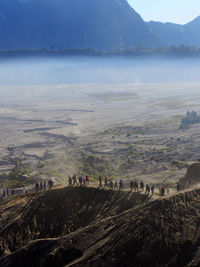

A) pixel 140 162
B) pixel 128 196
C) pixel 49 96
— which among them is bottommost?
pixel 140 162

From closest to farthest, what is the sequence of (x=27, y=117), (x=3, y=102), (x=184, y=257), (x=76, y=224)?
(x=184, y=257) < (x=76, y=224) < (x=27, y=117) < (x=3, y=102)

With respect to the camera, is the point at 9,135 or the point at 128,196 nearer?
the point at 128,196

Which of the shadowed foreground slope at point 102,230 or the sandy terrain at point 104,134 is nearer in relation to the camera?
the shadowed foreground slope at point 102,230

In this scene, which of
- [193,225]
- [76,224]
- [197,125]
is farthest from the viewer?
[197,125]

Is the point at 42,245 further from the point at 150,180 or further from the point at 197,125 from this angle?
the point at 197,125

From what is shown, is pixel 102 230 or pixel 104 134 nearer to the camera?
pixel 102 230

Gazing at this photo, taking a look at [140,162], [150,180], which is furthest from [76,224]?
[140,162]

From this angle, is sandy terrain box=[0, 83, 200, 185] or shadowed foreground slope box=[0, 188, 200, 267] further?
sandy terrain box=[0, 83, 200, 185]

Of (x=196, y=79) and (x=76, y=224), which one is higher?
(x=196, y=79)
